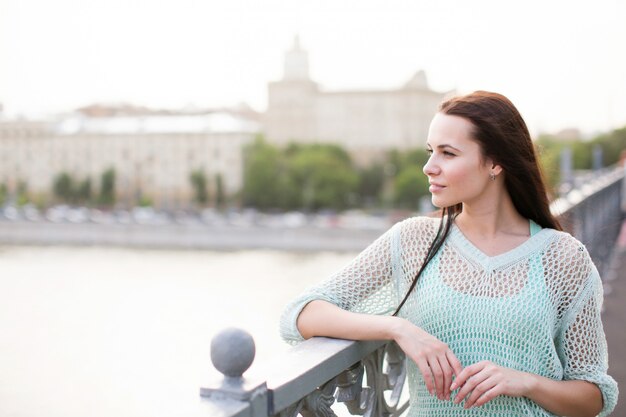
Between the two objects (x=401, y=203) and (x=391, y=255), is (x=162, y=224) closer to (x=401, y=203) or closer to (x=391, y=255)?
(x=401, y=203)

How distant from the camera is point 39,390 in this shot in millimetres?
21281

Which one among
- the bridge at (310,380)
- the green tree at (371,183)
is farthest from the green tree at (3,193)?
the bridge at (310,380)

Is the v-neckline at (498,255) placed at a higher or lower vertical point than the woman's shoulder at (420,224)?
lower

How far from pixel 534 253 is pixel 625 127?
71.2 feet

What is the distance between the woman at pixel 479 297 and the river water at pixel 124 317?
1450 centimetres

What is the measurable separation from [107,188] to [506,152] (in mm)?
54657

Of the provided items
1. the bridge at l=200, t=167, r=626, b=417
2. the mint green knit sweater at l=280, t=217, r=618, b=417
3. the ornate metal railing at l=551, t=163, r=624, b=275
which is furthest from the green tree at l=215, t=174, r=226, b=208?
the mint green knit sweater at l=280, t=217, r=618, b=417

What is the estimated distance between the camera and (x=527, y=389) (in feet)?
4.35

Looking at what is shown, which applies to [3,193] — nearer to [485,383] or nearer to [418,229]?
[418,229]

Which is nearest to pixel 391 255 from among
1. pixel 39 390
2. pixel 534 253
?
pixel 534 253

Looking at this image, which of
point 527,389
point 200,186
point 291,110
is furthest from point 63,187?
point 527,389

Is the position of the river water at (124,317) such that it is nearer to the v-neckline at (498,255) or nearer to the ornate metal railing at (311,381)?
the ornate metal railing at (311,381)

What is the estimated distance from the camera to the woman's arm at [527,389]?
129 centimetres

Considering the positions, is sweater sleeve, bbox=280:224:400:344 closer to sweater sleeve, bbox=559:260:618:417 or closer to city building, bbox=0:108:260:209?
sweater sleeve, bbox=559:260:618:417
